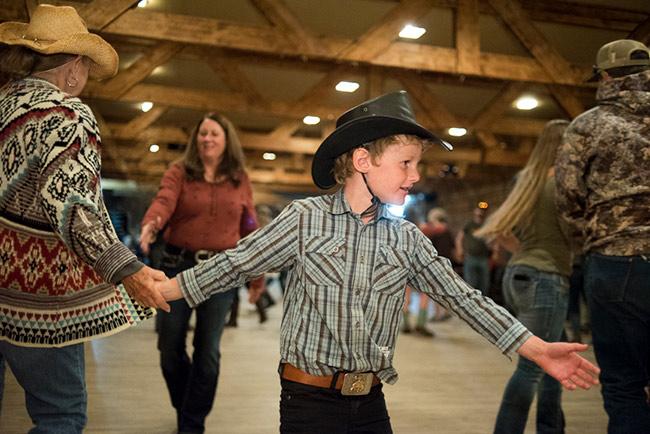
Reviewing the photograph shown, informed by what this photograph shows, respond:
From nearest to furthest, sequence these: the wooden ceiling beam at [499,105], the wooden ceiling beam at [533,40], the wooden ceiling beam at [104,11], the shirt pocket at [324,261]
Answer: the shirt pocket at [324,261] < the wooden ceiling beam at [104,11] < the wooden ceiling beam at [533,40] < the wooden ceiling beam at [499,105]

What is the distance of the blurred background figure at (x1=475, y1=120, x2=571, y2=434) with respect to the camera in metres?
2.96

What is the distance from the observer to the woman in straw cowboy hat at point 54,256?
1778 millimetres

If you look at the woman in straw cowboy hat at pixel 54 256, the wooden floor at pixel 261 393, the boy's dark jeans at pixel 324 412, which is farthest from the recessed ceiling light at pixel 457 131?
the woman in straw cowboy hat at pixel 54 256

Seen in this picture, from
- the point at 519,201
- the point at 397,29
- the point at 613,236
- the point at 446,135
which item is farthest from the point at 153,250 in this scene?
the point at 446,135

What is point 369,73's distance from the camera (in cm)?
909

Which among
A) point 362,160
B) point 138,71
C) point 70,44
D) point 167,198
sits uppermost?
point 138,71

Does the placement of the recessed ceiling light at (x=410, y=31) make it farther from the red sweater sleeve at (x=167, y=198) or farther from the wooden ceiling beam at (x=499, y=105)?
the red sweater sleeve at (x=167, y=198)

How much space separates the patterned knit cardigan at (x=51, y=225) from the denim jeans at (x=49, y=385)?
0.03 m

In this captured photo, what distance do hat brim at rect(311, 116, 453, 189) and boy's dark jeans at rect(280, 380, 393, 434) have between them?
617 mm

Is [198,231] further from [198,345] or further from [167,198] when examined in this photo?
[198,345]

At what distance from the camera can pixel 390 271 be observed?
1.92 metres

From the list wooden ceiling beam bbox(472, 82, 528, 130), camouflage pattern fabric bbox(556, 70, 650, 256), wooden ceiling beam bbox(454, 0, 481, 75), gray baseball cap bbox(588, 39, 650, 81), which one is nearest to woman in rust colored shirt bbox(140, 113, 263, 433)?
camouflage pattern fabric bbox(556, 70, 650, 256)

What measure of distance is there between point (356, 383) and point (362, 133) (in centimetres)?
67

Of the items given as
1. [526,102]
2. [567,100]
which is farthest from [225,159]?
[526,102]
